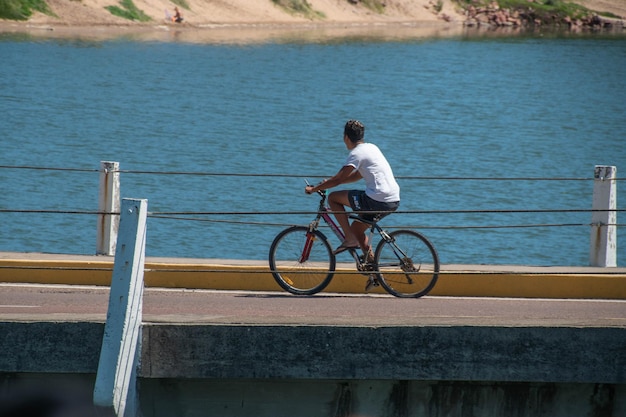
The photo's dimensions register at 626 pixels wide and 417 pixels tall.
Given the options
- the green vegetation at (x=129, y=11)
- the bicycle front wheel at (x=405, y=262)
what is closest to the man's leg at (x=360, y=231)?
the bicycle front wheel at (x=405, y=262)

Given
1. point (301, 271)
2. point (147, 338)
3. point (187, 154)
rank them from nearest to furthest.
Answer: point (147, 338), point (301, 271), point (187, 154)

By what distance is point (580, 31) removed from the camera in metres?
115

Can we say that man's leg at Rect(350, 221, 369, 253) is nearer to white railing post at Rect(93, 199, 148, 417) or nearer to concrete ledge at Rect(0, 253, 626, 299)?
concrete ledge at Rect(0, 253, 626, 299)

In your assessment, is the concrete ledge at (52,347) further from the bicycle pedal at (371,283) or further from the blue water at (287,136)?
the bicycle pedal at (371,283)

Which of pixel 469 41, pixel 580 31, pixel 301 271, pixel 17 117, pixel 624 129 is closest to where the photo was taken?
pixel 301 271

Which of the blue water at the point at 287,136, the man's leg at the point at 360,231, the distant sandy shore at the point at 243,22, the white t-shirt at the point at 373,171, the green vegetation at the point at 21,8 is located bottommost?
the blue water at the point at 287,136

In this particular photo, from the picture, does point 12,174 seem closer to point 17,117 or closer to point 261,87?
point 17,117

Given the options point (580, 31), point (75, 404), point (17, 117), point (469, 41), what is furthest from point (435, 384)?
point (580, 31)

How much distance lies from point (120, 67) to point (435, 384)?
51383mm

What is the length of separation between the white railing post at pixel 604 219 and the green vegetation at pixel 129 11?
61.3 metres

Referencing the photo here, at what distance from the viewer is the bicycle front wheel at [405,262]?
10895 millimetres

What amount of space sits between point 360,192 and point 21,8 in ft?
197

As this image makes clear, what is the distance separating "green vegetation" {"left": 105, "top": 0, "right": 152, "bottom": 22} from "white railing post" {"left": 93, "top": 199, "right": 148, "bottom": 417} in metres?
65.7

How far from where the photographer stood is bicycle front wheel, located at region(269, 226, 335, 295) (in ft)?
36.4
